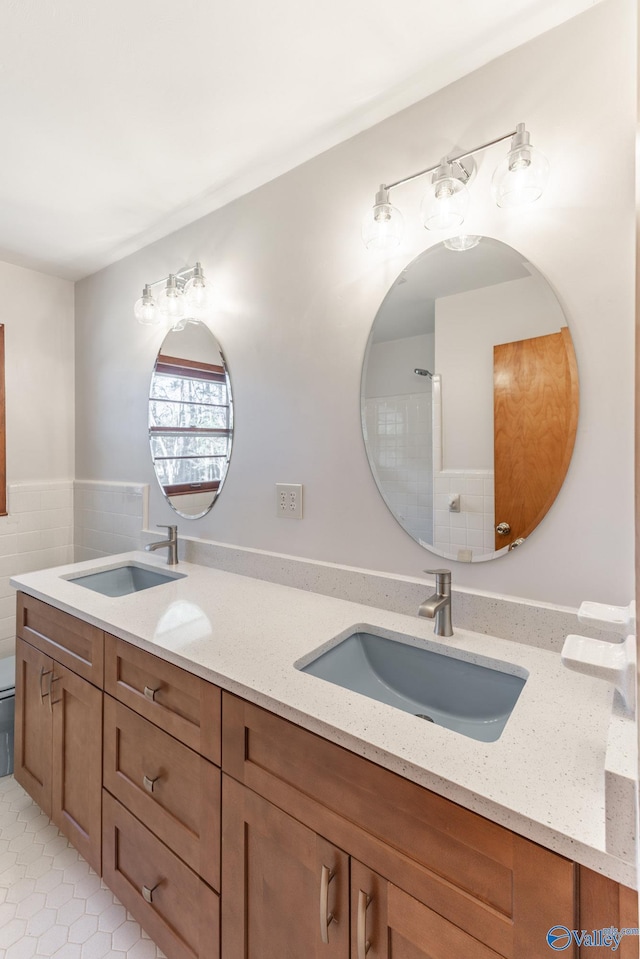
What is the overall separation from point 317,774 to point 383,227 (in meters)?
1.32

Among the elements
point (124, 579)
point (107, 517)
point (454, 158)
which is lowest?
point (124, 579)

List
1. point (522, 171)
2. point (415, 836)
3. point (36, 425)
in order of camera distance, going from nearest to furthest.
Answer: point (415, 836) → point (522, 171) → point (36, 425)

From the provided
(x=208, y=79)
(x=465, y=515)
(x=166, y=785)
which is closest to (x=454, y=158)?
(x=208, y=79)

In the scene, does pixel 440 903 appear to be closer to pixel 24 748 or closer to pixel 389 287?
pixel 389 287

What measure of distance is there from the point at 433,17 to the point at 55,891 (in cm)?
262

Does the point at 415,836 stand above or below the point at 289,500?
below

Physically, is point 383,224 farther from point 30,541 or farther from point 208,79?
point 30,541

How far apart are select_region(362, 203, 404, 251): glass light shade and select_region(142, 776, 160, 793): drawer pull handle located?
1.54 meters

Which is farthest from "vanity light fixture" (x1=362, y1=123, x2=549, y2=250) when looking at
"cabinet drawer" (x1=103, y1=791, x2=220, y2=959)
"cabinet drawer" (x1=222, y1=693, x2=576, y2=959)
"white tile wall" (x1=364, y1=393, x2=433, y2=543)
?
"cabinet drawer" (x1=103, y1=791, x2=220, y2=959)

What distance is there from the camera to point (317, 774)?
81 cm

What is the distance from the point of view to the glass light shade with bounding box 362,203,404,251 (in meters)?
1.24

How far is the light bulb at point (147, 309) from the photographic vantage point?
193cm

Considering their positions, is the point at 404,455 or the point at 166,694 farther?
the point at 404,455

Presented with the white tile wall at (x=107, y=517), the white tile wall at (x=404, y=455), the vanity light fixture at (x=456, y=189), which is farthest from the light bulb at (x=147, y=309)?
the white tile wall at (x=404, y=455)
